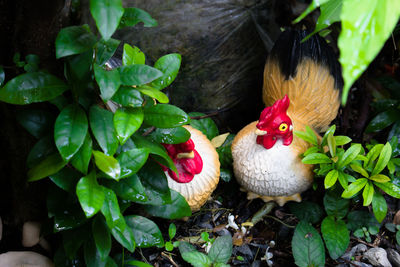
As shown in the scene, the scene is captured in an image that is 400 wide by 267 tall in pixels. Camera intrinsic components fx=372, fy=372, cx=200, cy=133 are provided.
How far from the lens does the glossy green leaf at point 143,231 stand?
1233 mm

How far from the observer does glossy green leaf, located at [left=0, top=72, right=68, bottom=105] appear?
36.4 inches

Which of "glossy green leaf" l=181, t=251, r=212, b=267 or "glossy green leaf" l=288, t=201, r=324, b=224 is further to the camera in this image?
"glossy green leaf" l=288, t=201, r=324, b=224

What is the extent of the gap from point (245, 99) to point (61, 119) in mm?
1110

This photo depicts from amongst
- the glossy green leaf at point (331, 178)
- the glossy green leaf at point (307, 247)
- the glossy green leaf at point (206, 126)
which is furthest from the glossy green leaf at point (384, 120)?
the glossy green leaf at point (206, 126)

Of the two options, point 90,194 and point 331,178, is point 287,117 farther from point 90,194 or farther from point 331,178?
point 90,194

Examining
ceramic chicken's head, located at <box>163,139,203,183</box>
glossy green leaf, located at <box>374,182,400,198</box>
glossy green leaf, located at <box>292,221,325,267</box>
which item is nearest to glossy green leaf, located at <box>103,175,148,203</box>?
ceramic chicken's head, located at <box>163,139,203,183</box>

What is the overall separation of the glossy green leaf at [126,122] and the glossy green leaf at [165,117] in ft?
0.26

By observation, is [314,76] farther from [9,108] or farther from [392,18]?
[9,108]

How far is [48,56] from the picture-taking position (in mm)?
1032

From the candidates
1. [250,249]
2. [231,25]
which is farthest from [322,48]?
[250,249]

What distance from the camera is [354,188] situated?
1.35m

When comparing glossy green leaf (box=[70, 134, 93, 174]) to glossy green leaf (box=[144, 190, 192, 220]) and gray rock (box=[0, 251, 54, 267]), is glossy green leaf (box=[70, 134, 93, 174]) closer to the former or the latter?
glossy green leaf (box=[144, 190, 192, 220])

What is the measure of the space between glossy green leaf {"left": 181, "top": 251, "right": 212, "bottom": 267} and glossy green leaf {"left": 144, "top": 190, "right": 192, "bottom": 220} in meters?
0.16

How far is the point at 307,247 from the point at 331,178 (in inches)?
10.9
